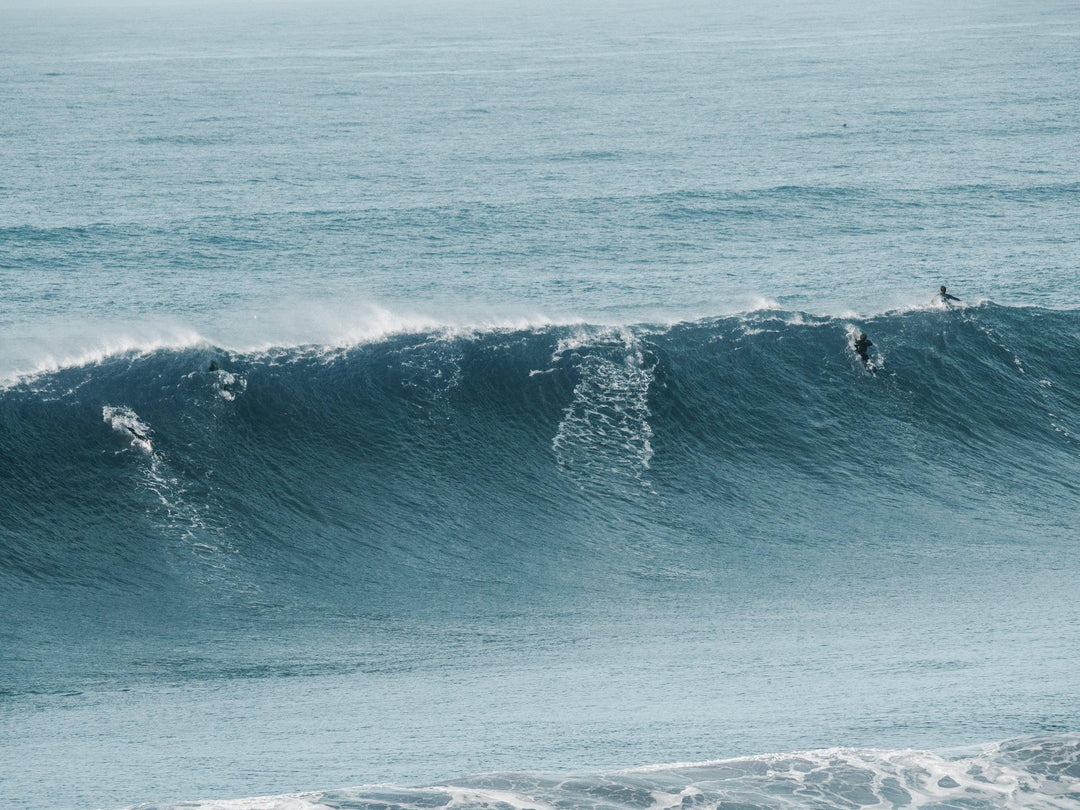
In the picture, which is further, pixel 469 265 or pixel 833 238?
pixel 833 238

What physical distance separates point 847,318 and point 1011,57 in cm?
7800

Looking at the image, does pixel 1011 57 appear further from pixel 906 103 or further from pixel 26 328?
pixel 26 328

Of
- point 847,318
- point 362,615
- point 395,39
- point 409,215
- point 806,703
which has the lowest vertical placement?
point 806,703

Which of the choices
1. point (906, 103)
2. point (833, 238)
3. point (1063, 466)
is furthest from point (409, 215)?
point (906, 103)

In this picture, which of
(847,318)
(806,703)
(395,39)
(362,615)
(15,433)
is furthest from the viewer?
(395,39)

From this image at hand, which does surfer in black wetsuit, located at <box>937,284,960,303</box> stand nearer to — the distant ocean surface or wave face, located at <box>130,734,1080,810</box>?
the distant ocean surface

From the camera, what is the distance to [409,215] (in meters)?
51.3

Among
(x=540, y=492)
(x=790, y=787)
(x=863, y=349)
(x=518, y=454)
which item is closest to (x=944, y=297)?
(x=863, y=349)

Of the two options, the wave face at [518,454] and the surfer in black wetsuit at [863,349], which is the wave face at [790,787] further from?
the surfer in black wetsuit at [863,349]

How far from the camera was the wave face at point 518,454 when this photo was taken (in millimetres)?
24047

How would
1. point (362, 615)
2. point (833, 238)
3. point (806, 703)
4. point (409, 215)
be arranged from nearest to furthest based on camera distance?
point (806, 703) → point (362, 615) → point (833, 238) → point (409, 215)

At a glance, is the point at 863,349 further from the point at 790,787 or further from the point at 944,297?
the point at 790,787

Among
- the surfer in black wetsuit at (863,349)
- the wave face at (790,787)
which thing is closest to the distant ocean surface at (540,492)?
the wave face at (790,787)

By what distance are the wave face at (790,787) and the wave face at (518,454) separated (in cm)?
682
